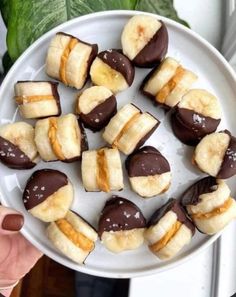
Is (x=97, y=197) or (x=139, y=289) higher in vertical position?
(x=97, y=197)

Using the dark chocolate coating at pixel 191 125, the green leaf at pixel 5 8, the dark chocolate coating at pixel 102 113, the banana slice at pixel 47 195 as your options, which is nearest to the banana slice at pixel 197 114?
the dark chocolate coating at pixel 191 125

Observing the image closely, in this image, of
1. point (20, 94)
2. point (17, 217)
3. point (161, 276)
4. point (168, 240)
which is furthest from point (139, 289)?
point (20, 94)

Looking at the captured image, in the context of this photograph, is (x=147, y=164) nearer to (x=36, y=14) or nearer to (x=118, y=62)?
(x=118, y=62)

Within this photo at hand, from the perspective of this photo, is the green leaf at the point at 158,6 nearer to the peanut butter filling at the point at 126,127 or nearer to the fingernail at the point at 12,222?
the peanut butter filling at the point at 126,127

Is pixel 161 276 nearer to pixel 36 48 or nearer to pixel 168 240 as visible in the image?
pixel 168 240

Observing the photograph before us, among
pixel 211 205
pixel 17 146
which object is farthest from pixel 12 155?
pixel 211 205
